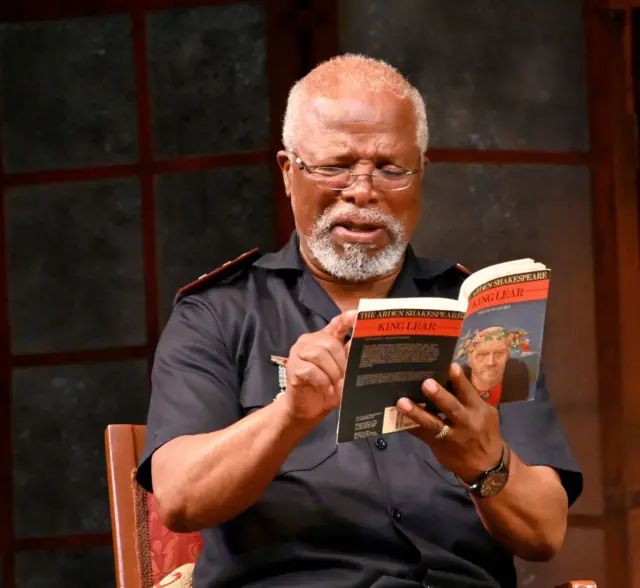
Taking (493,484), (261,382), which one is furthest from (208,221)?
(493,484)

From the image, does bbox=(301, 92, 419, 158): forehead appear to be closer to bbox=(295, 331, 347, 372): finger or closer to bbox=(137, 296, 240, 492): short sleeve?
bbox=(137, 296, 240, 492): short sleeve

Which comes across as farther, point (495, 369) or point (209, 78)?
point (209, 78)

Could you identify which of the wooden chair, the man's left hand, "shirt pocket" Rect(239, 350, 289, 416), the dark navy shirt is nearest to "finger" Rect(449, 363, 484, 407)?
the man's left hand

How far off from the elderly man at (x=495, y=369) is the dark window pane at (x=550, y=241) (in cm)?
152

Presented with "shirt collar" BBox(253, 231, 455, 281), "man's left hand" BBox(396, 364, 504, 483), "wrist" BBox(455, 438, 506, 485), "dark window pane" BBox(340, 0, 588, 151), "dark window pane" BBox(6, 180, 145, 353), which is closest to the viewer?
"man's left hand" BBox(396, 364, 504, 483)

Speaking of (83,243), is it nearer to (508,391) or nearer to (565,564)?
(565,564)

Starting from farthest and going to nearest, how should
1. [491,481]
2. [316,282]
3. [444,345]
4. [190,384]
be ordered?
[316,282]
[190,384]
[491,481]
[444,345]

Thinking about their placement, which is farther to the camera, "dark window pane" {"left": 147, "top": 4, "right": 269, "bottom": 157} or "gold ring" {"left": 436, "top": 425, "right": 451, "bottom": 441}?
"dark window pane" {"left": 147, "top": 4, "right": 269, "bottom": 157}

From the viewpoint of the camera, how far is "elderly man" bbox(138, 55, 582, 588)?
1.69m

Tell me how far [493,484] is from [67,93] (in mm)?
2165

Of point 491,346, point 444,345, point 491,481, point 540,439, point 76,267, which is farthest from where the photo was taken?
point 76,267

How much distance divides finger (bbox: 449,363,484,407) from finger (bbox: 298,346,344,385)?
0.56 feet

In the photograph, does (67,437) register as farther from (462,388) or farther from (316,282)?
(462,388)

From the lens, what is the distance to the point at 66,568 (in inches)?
131
